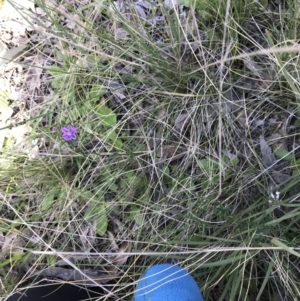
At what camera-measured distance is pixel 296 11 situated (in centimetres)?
112

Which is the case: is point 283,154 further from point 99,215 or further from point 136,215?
point 99,215

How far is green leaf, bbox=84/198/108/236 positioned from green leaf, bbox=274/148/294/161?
1.61ft

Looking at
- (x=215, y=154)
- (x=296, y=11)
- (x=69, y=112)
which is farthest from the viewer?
(x=69, y=112)

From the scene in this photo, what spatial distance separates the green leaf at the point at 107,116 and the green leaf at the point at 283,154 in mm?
448

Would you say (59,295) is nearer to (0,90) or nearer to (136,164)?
(136,164)

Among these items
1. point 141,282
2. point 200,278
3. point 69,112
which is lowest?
point 200,278

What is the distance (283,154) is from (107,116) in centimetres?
49

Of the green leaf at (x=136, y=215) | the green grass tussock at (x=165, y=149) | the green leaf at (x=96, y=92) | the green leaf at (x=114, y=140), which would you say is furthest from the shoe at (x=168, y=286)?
the green leaf at (x=96, y=92)

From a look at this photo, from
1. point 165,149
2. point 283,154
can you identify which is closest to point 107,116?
point 165,149

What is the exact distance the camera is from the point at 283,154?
118cm

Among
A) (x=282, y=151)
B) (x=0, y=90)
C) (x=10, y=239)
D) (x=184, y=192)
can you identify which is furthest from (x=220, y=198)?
(x=0, y=90)

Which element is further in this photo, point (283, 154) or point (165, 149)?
point (165, 149)

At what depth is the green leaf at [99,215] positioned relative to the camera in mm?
1311

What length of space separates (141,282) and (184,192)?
26 centimetres
